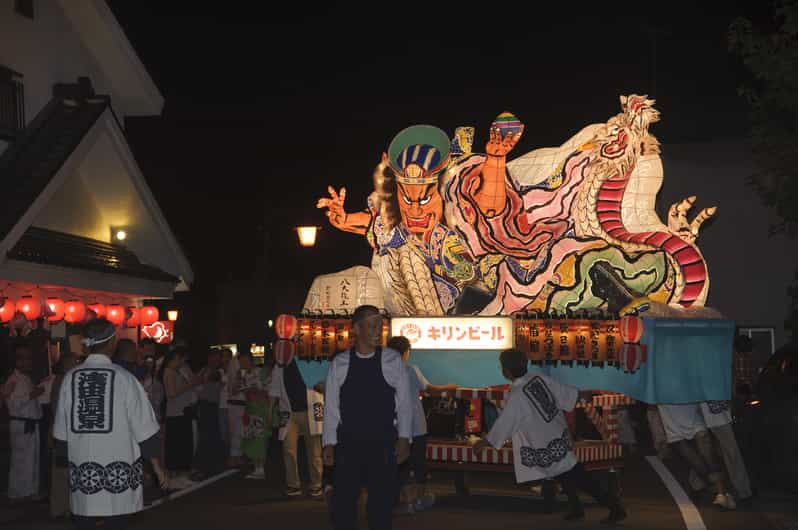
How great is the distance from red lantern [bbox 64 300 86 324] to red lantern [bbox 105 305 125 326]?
132 centimetres

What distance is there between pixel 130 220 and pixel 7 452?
4.71 meters

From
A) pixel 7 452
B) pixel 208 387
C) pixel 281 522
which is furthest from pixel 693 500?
pixel 7 452

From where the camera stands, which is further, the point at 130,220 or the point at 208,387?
the point at 130,220

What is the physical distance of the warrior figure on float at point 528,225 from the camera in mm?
17641

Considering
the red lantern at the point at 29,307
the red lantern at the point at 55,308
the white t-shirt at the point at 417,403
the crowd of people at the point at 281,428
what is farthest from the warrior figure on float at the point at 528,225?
the red lantern at the point at 29,307

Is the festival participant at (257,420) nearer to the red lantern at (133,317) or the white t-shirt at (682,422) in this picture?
the red lantern at (133,317)

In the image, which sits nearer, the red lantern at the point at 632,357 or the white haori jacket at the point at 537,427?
the white haori jacket at the point at 537,427

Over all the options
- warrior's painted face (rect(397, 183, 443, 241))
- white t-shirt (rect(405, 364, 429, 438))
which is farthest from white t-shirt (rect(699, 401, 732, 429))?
warrior's painted face (rect(397, 183, 443, 241))

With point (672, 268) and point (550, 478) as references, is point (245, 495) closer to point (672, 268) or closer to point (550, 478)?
point (550, 478)

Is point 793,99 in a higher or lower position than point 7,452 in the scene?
higher

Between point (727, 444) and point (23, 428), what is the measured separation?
861 centimetres

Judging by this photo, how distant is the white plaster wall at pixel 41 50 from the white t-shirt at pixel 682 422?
1062cm

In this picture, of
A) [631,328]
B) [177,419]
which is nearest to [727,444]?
[631,328]

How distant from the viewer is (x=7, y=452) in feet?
56.2
